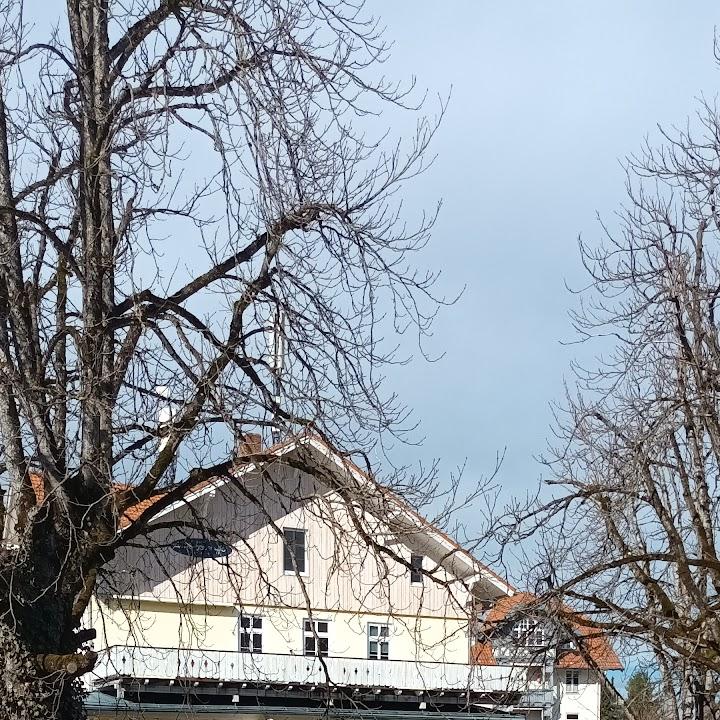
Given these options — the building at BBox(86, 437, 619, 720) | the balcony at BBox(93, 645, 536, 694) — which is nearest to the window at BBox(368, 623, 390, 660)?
the building at BBox(86, 437, 619, 720)

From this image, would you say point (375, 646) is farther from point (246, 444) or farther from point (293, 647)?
point (246, 444)

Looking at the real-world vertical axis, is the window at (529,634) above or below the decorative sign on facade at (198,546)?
below

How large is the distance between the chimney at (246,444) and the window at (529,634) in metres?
4.58

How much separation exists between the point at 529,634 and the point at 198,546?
389 cm

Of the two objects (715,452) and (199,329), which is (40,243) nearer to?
(199,329)

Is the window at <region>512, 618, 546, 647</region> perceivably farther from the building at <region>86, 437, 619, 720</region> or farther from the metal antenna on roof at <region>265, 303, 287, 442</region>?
the metal antenna on roof at <region>265, 303, 287, 442</region>

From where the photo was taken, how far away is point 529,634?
46.6ft

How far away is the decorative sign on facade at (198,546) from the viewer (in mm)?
11352

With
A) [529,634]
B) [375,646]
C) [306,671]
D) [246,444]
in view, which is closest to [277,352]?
[246,444]

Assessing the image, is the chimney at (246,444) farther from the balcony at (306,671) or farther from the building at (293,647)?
the balcony at (306,671)

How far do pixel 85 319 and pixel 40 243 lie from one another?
1.65 meters

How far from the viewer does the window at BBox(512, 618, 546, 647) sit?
1398 centimetres

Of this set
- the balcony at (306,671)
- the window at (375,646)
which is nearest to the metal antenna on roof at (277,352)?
the balcony at (306,671)

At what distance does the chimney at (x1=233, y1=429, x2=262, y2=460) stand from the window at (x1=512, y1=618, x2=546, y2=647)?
15.0ft
